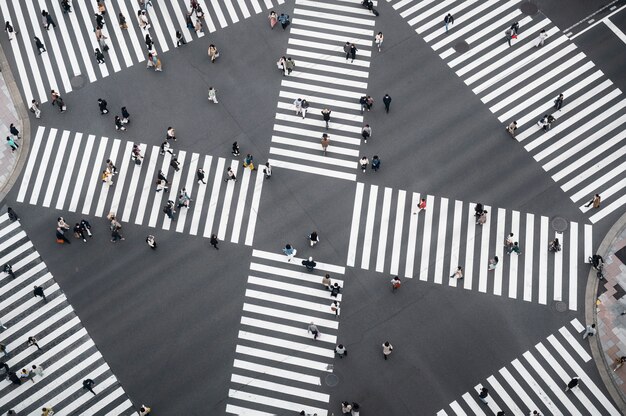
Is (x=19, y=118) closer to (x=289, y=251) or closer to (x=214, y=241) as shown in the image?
(x=214, y=241)

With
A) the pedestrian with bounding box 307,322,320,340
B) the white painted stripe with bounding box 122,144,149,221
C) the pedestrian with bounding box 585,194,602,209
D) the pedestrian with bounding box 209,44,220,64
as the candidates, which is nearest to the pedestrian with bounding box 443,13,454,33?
the pedestrian with bounding box 585,194,602,209

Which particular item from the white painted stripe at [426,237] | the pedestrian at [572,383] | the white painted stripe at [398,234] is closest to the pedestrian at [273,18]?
the white painted stripe at [398,234]

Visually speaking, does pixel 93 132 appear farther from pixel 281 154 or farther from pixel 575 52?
pixel 575 52

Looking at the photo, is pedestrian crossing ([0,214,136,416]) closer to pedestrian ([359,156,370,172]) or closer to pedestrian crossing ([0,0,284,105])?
pedestrian crossing ([0,0,284,105])

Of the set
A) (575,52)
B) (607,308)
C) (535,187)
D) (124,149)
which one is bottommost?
(607,308)

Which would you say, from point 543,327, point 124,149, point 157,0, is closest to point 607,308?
point 543,327

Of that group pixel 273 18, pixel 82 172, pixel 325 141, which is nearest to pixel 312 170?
pixel 325 141
